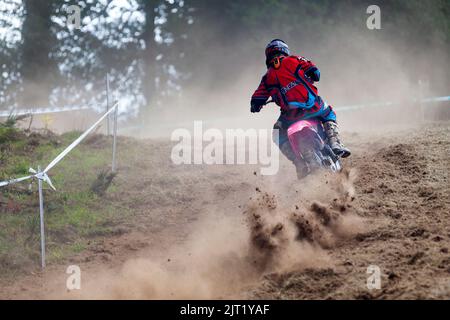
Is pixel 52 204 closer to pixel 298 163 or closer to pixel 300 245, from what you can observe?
pixel 298 163

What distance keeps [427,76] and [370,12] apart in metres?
3.28

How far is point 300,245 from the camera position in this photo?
244 inches

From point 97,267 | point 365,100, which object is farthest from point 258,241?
point 365,100

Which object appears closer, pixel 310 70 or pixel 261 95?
pixel 310 70

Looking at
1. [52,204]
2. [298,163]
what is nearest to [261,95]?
[298,163]

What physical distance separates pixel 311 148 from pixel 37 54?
55.6 feet

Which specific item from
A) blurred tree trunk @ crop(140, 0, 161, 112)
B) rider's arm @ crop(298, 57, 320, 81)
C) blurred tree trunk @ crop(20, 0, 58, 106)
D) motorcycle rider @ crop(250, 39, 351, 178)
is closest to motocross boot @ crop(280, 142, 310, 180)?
motorcycle rider @ crop(250, 39, 351, 178)

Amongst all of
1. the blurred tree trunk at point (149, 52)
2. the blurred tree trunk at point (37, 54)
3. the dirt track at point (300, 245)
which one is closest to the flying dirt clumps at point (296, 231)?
the dirt track at point (300, 245)

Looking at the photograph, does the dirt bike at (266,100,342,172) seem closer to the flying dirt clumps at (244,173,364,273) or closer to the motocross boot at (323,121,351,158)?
the motocross boot at (323,121,351,158)

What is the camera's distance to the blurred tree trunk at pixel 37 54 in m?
21.5

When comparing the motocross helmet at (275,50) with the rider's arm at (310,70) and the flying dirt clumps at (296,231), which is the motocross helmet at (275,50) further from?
the flying dirt clumps at (296,231)

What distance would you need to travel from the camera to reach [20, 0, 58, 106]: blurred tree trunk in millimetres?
21531

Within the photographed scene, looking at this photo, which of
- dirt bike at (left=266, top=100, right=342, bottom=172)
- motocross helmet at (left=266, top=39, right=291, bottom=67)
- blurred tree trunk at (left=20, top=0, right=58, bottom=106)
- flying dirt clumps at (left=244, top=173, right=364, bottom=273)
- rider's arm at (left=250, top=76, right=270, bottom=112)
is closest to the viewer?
flying dirt clumps at (left=244, top=173, right=364, bottom=273)

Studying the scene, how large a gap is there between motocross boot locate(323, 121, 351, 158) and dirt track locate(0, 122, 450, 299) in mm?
297
